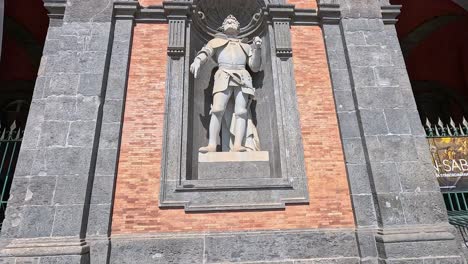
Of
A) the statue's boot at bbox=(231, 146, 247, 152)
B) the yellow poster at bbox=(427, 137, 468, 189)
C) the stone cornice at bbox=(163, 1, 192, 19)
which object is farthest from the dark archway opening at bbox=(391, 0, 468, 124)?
the statue's boot at bbox=(231, 146, 247, 152)

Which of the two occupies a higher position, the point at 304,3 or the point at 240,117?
the point at 304,3

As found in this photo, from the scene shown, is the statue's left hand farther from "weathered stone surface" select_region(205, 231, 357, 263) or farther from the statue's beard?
"weathered stone surface" select_region(205, 231, 357, 263)

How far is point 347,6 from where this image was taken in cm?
643

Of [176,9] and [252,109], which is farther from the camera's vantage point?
[252,109]

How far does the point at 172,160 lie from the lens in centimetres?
523

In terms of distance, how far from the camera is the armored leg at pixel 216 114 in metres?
5.94

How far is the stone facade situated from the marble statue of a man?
57cm

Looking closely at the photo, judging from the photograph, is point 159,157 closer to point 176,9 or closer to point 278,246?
point 278,246

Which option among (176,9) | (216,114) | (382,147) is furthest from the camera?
(176,9)

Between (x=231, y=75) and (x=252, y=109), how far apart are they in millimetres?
992

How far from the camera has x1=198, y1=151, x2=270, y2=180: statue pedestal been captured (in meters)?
5.59

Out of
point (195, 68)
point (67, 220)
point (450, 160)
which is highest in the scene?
point (195, 68)

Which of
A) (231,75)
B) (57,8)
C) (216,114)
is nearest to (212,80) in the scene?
(231,75)

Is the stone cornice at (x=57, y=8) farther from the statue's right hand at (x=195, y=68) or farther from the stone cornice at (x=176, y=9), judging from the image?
the statue's right hand at (x=195, y=68)
